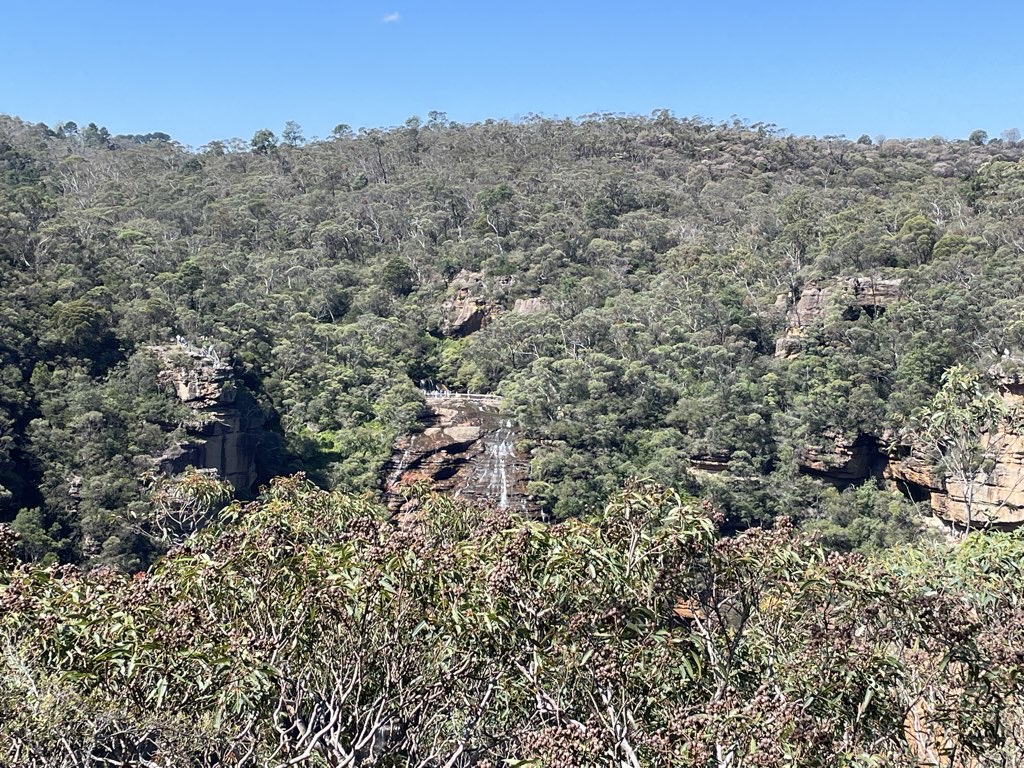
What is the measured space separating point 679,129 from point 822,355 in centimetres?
4850

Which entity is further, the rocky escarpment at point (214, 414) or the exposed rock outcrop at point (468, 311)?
the exposed rock outcrop at point (468, 311)

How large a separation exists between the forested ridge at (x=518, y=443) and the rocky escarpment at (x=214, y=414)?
16 cm

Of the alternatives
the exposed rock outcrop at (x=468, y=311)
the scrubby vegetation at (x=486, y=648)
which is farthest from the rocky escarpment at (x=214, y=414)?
the scrubby vegetation at (x=486, y=648)

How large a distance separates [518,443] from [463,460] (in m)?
2.25

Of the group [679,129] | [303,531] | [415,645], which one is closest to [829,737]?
[415,645]


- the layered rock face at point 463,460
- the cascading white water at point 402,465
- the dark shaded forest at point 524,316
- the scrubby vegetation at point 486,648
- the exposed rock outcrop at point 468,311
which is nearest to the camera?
the scrubby vegetation at point 486,648

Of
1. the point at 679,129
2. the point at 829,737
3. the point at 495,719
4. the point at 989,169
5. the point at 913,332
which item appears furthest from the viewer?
the point at 679,129

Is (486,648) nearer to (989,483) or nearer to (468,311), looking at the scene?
(989,483)

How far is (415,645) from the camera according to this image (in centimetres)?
723

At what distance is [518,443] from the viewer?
3450 centimetres

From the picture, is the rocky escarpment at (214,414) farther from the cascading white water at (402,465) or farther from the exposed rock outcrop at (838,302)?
the exposed rock outcrop at (838,302)

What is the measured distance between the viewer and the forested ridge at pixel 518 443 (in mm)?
6863

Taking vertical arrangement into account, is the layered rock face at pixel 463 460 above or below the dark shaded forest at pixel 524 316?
below

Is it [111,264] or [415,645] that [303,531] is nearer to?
[415,645]
